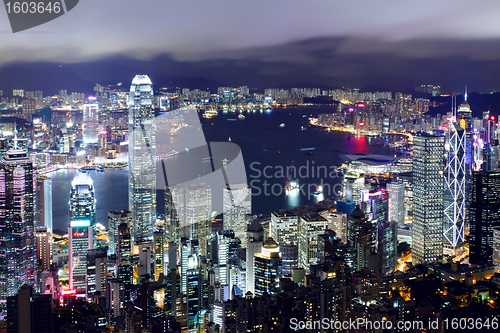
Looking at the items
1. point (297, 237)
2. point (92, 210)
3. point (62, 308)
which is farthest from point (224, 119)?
point (62, 308)

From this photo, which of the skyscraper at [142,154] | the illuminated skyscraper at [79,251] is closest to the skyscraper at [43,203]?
the illuminated skyscraper at [79,251]

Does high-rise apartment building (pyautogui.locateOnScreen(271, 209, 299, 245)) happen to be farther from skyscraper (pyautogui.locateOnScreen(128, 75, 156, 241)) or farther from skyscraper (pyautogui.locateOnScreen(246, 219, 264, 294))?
skyscraper (pyautogui.locateOnScreen(128, 75, 156, 241))

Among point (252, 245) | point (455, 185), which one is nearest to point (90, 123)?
point (252, 245)

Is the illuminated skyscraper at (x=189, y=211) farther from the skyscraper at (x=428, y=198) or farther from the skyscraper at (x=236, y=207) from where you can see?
the skyscraper at (x=428, y=198)

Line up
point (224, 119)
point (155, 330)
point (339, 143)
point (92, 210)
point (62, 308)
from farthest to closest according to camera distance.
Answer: point (339, 143) → point (224, 119) → point (92, 210) → point (62, 308) → point (155, 330)

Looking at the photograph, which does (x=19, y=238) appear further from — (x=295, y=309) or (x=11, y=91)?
(x=295, y=309)

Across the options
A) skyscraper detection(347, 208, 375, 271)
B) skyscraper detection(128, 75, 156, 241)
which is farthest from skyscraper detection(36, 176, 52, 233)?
skyscraper detection(347, 208, 375, 271)
